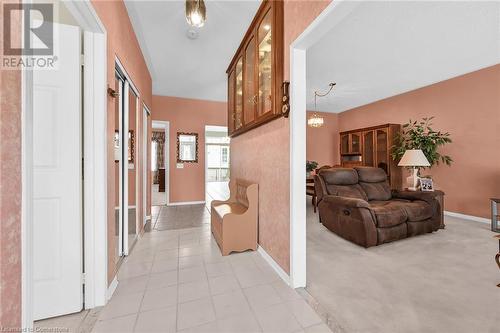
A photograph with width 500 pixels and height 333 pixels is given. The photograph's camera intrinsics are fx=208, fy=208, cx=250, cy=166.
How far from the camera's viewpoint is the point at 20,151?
826 millimetres

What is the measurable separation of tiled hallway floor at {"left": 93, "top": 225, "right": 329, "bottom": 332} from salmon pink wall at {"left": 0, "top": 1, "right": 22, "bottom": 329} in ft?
2.81

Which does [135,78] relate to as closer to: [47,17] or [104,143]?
[47,17]

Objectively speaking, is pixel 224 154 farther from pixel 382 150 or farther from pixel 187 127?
pixel 382 150

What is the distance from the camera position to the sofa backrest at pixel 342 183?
11.5 ft

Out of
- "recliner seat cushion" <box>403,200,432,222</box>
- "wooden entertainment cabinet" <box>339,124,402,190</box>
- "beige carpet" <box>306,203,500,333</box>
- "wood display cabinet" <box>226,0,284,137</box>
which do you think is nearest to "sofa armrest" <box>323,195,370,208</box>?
"beige carpet" <box>306,203,500,333</box>

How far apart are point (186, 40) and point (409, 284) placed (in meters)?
3.95

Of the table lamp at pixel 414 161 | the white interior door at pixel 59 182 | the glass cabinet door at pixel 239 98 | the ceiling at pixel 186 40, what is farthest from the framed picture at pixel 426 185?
the white interior door at pixel 59 182

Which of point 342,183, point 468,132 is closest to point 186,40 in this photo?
point 342,183

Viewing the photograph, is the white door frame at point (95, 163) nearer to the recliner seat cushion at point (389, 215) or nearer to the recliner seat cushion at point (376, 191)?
the recliner seat cushion at point (389, 215)

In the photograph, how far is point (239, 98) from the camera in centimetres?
339

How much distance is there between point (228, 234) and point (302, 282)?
3.35 feet

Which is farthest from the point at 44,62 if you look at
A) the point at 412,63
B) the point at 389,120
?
the point at 389,120

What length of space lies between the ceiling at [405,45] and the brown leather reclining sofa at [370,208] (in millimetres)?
1949

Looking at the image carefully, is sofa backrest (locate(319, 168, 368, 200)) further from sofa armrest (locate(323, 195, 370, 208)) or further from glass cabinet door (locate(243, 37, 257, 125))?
glass cabinet door (locate(243, 37, 257, 125))
